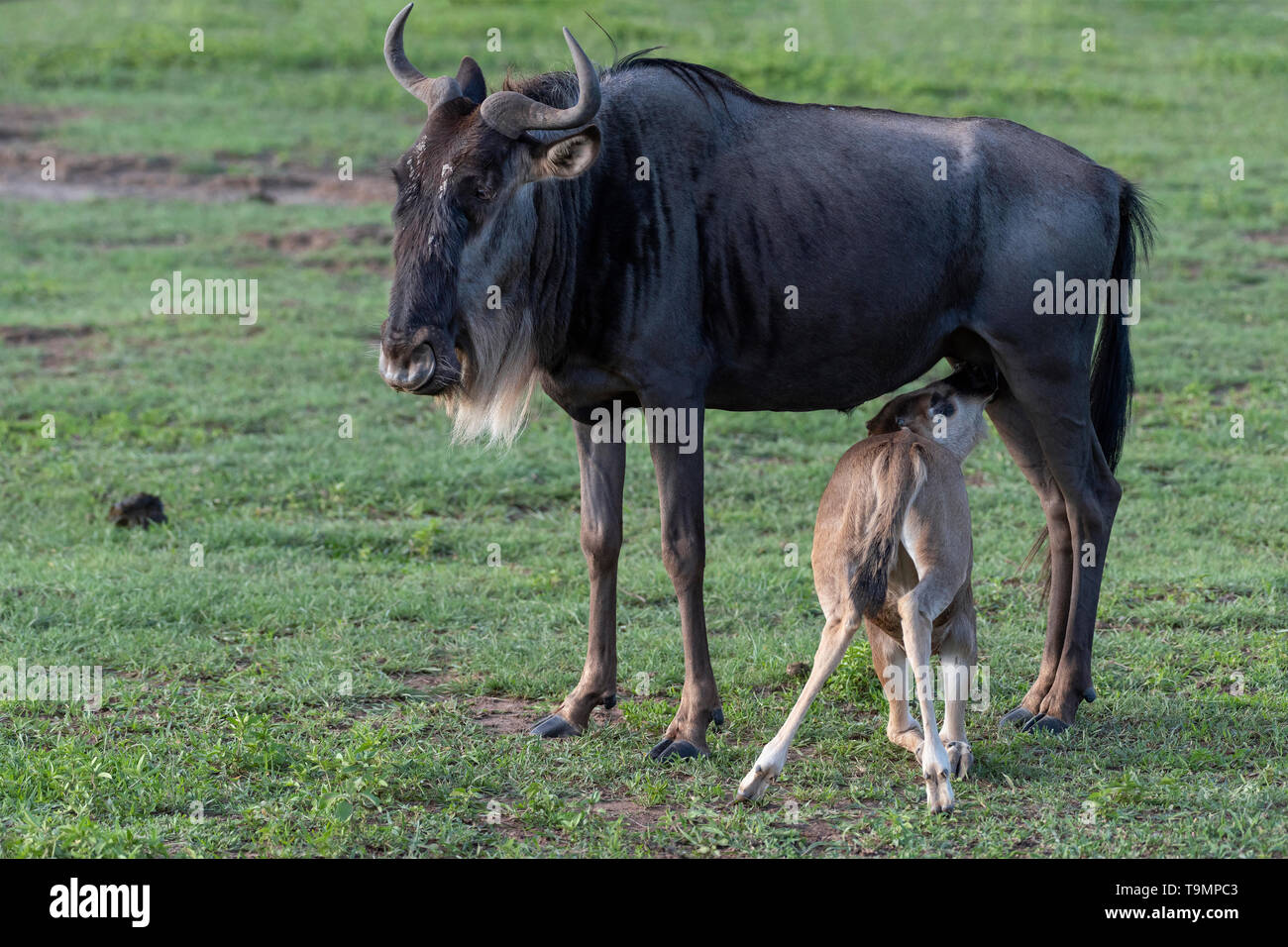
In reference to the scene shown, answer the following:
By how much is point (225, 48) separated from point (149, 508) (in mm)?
16427

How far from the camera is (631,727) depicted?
6184 millimetres

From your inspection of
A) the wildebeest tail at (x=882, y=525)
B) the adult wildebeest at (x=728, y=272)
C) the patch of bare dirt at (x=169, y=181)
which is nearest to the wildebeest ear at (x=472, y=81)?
the adult wildebeest at (x=728, y=272)

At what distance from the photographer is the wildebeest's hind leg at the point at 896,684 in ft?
18.9

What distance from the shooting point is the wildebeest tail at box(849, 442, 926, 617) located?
17.5 ft

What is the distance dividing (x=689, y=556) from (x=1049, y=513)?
1.71m

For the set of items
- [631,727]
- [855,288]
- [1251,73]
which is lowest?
[631,727]

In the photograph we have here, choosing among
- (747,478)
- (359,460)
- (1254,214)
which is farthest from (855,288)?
(1254,214)

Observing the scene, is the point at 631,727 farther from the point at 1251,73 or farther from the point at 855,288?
the point at 1251,73

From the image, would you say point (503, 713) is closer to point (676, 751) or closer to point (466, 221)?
point (676, 751)

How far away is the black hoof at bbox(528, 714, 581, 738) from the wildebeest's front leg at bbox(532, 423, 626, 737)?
0.08 metres

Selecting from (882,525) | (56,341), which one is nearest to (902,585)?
(882,525)

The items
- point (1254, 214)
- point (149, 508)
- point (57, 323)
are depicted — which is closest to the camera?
point (149, 508)

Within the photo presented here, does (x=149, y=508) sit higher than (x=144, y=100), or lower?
lower

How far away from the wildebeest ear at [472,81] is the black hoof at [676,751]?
2533 millimetres
